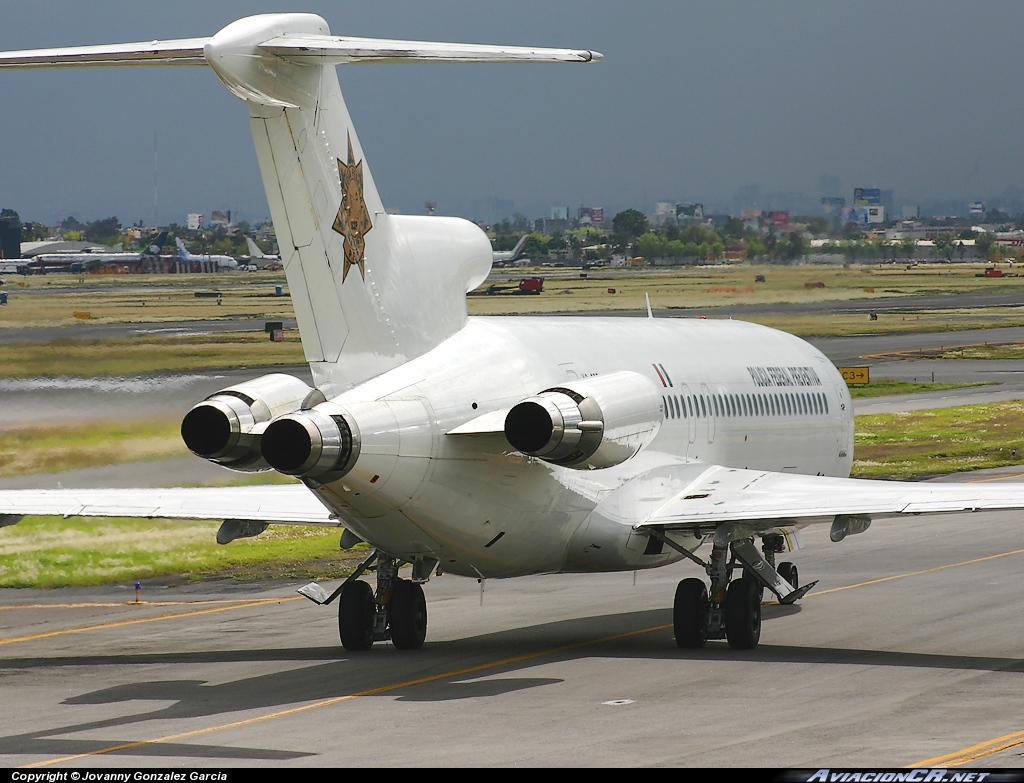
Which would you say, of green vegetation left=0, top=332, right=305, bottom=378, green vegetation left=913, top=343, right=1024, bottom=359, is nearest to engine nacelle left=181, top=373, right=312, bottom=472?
green vegetation left=0, top=332, right=305, bottom=378

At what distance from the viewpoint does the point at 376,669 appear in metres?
20.8

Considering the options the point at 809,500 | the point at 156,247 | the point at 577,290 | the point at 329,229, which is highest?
the point at 329,229

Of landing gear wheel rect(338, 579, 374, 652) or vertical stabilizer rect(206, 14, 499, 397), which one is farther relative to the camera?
landing gear wheel rect(338, 579, 374, 652)

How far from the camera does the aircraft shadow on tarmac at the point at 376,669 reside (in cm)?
1645

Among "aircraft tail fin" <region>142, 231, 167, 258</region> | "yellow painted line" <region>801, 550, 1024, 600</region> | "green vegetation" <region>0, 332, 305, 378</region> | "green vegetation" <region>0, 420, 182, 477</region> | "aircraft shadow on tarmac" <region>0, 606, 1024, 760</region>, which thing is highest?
"aircraft tail fin" <region>142, 231, 167, 258</region>

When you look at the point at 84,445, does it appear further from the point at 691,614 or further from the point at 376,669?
the point at 691,614

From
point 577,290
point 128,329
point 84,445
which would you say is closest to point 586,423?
point 84,445

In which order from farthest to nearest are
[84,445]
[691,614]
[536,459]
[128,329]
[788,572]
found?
[128,329], [84,445], [788,572], [691,614], [536,459]

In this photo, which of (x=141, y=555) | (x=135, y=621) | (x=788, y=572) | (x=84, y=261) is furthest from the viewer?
(x=84, y=261)

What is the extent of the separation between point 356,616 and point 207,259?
159086 mm

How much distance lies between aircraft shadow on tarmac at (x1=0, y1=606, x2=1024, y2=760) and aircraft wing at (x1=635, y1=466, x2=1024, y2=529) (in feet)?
6.18

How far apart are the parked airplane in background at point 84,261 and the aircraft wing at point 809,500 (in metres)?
143

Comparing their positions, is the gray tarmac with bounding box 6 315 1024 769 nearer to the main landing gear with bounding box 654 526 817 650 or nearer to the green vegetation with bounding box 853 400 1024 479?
the main landing gear with bounding box 654 526 817 650

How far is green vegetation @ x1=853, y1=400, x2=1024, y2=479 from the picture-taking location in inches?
1832
